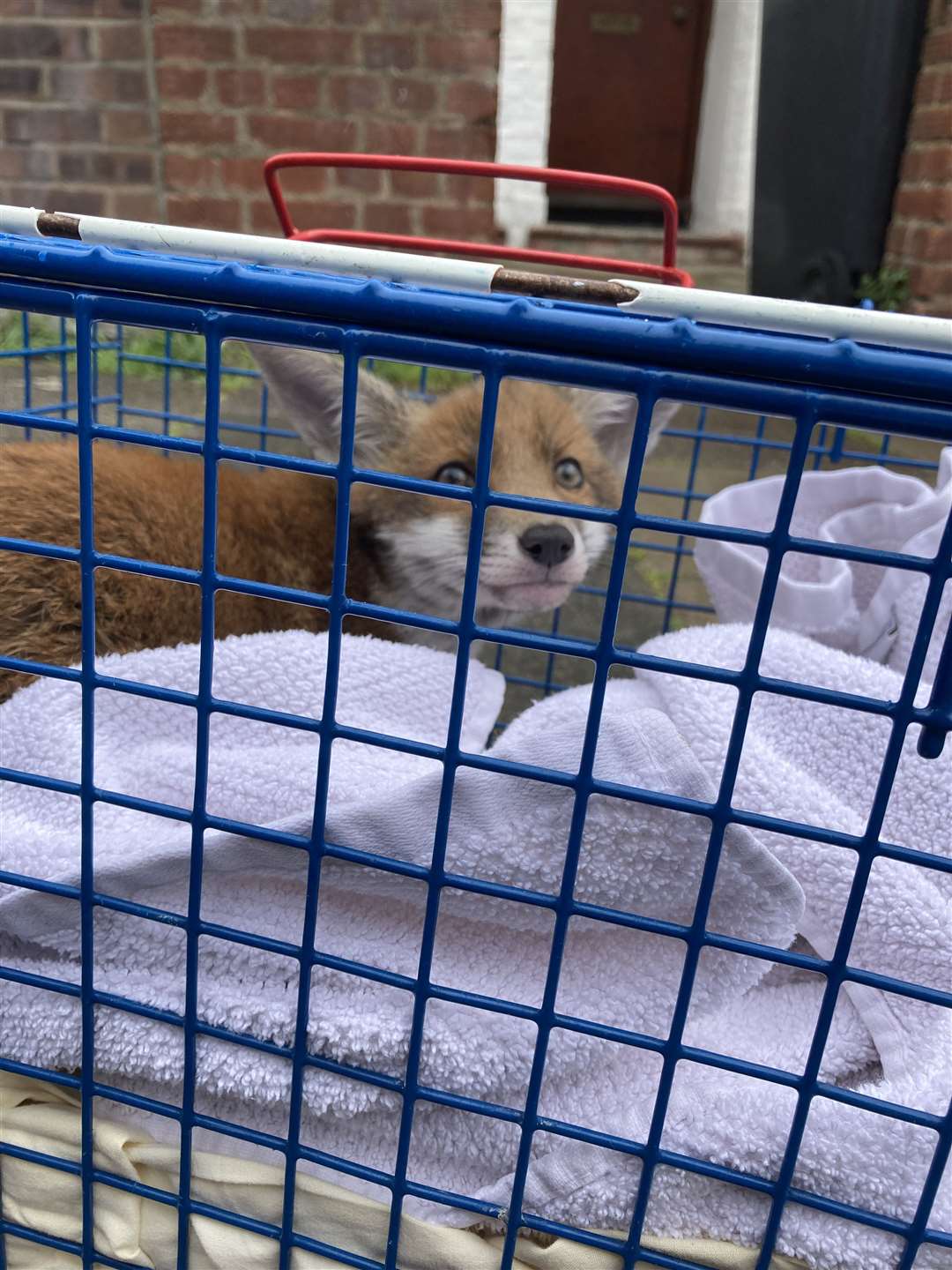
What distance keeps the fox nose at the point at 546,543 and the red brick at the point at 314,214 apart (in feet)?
7.01

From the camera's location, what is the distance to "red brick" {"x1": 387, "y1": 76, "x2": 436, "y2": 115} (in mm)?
2826

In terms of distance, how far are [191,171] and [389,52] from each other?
0.68 meters

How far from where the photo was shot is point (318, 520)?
3.96 feet

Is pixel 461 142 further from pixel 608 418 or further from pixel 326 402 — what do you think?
pixel 326 402

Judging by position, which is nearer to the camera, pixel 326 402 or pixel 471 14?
pixel 326 402

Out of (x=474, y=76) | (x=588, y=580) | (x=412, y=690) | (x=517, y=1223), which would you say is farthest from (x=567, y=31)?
(x=517, y=1223)

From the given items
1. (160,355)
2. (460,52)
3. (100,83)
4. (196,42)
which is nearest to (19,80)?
(100,83)

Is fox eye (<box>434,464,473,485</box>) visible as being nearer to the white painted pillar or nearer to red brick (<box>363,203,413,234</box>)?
red brick (<box>363,203,413,234</box>)

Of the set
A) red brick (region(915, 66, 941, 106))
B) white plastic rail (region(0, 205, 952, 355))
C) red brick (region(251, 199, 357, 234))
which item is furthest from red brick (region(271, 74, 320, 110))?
white plastic rail (region(0, 205, 952, 355))

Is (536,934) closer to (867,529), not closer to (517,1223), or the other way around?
→ (517,1223)

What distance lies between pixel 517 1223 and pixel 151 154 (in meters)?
3.24

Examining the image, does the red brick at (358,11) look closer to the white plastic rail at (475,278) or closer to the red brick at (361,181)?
the red brick at (361,181)

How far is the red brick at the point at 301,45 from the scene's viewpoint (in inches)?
110

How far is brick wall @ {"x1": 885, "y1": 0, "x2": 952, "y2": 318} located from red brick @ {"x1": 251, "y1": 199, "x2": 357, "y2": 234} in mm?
1555
